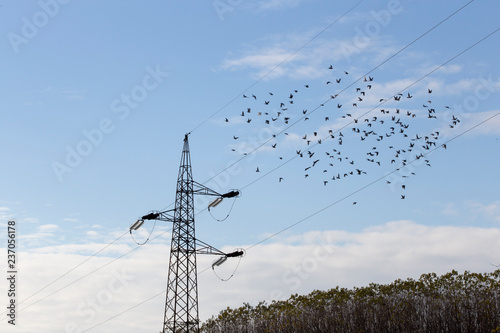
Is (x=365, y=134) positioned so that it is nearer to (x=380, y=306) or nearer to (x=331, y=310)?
(x=380, y=306)

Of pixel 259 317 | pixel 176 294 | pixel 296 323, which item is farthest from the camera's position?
pixel 259 317

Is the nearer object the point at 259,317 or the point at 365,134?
the point at 365,134

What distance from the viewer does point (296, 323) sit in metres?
52.8

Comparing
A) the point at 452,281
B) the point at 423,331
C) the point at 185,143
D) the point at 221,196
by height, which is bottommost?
the point at 423,331

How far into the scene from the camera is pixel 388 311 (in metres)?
47.6

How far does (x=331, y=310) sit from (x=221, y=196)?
2018 centimetres

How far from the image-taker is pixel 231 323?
60.4m

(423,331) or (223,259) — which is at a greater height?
(223,259)

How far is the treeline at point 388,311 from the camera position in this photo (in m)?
42.7

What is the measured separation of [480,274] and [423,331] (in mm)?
6772

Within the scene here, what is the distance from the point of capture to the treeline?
140 feet

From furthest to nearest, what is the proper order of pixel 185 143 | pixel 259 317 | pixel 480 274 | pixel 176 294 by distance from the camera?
pixel 259 317 < pixel 480 274 < pixel 185 143 < pixel 176 294

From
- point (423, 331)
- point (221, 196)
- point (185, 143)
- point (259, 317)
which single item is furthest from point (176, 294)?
point (259, 317)

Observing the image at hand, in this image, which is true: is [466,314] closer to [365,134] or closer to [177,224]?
[365,134]
